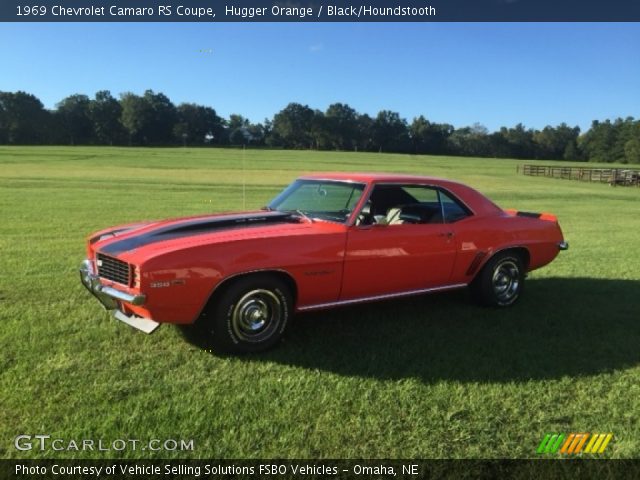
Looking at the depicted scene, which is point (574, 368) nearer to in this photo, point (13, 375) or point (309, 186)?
point (309, 186)

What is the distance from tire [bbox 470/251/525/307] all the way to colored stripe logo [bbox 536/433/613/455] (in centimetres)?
254

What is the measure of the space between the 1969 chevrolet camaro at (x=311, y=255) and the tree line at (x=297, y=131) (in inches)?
3513

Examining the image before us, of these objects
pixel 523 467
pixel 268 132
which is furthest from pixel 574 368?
pixel 268 132

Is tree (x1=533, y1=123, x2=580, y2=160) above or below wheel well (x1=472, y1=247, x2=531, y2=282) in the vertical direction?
above

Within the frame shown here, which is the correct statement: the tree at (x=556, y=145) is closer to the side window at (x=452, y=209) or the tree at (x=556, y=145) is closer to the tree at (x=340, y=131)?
the tree at (x=340, y=131)

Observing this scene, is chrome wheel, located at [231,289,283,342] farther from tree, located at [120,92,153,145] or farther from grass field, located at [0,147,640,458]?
tree, located at [120,92,153,145]

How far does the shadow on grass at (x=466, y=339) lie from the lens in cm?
423

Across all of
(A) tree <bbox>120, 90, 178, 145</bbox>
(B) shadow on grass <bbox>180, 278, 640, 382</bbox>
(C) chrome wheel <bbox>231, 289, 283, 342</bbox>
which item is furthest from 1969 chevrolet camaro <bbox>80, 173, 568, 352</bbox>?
(A) tree <bbox>120, 90, 178, 145</bbox>

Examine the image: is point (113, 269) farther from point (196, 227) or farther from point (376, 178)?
point (376, 178)

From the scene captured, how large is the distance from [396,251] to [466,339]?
102cm

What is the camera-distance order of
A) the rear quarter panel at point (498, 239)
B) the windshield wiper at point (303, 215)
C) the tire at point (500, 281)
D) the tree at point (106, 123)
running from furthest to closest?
the tree at point (106, 123) → the tire at point (500, 281) → the rear quarter panel at point (498, 239) → the windshield wiper at point (303, 215)

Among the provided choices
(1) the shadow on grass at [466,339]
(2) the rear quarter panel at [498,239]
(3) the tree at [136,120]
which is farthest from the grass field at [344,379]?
(3) the tree at [136,120]

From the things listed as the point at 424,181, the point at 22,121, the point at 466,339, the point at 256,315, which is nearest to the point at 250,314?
the point at 256,315

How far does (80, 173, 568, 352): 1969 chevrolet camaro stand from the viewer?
4.05m
